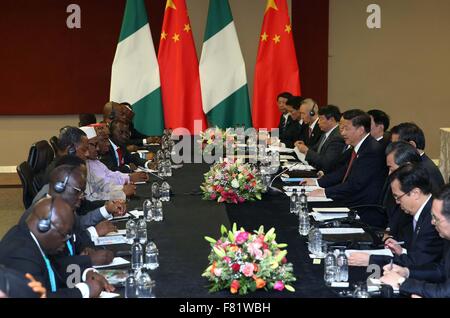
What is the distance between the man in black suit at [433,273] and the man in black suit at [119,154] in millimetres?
3498

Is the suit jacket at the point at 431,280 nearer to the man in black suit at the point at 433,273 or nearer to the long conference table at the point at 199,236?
the man in black suit at the point at 433,273

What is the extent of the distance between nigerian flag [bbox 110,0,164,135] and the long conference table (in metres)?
3.28

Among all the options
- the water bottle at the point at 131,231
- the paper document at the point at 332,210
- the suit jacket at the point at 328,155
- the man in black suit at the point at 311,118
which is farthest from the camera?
the man in black suit at the point at 311,118

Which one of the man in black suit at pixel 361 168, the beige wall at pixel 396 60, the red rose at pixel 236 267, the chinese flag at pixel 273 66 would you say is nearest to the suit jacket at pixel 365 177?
the man in black suit at pixel 361 168

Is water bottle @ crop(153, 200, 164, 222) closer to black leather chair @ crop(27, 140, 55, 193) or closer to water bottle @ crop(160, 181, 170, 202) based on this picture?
water bottle @ crop(160, 181, 170, 202)

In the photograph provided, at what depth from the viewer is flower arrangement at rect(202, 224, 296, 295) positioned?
3.19 m

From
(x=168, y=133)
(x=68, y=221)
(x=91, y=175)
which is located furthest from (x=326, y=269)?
(x=168, y=133)

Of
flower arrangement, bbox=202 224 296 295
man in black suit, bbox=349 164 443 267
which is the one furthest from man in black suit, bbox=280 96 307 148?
flower arrangement, bbox=202 224 296 295

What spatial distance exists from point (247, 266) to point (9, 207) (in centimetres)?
606

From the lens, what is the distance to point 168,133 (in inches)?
351

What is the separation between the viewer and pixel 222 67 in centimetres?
981

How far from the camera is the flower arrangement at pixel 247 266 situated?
3191 millimetres

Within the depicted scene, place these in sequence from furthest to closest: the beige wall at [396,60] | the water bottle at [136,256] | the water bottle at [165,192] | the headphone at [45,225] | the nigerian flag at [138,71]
→ the beige wall at [396,60] < the nigerian flag at [138,71] < the water bottle at [165,192] < the water bottle at [136,256] < the headphone at [45,225]
